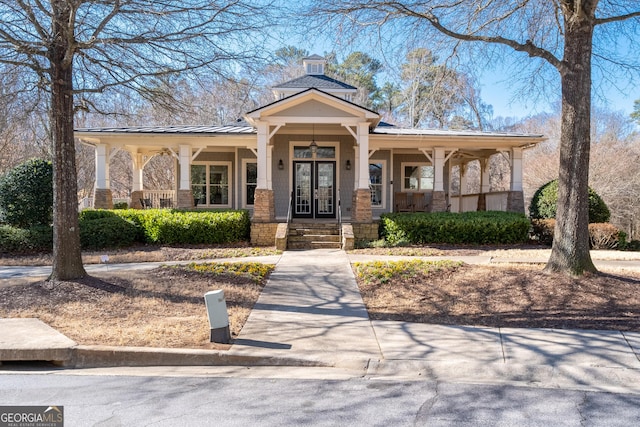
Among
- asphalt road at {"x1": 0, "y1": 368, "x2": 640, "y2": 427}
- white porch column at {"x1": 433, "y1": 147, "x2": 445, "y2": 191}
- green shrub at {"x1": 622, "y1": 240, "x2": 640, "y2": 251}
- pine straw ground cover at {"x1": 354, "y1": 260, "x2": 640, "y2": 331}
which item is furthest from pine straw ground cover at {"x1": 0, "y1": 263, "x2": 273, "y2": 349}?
green shrub at {"x1": 622, "y1": 240, "x2": 640, "y2": 251}

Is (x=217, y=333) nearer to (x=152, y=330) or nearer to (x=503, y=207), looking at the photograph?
(x=152, y=330)

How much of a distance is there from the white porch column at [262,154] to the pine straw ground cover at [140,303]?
5682mm

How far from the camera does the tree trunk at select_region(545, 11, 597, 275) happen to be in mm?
8055

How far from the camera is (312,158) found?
1802 centimetres

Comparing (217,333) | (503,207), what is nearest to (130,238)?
(217,333)

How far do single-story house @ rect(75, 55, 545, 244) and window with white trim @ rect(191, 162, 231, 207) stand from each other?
43 millimetres

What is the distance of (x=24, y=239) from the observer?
1270 cm

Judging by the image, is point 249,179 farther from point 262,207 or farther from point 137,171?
point 137,171

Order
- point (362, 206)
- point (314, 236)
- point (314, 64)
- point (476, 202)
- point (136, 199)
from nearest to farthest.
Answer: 1. point (314, 236)
2. point (362, 206)
3. point (136, 199)
4. point (476, 202)
5. point (314, 64)

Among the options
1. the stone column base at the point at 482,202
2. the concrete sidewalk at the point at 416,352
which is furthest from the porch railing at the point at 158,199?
the concrete sidewalk at the point at 416,352

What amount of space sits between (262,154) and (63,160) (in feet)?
24.7

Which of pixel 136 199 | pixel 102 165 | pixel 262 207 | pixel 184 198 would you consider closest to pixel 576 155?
pixel 262 207

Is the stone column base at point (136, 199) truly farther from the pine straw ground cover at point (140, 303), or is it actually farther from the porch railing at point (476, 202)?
the porch railing at point (476, 202)

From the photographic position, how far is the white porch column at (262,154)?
48.6 feet
